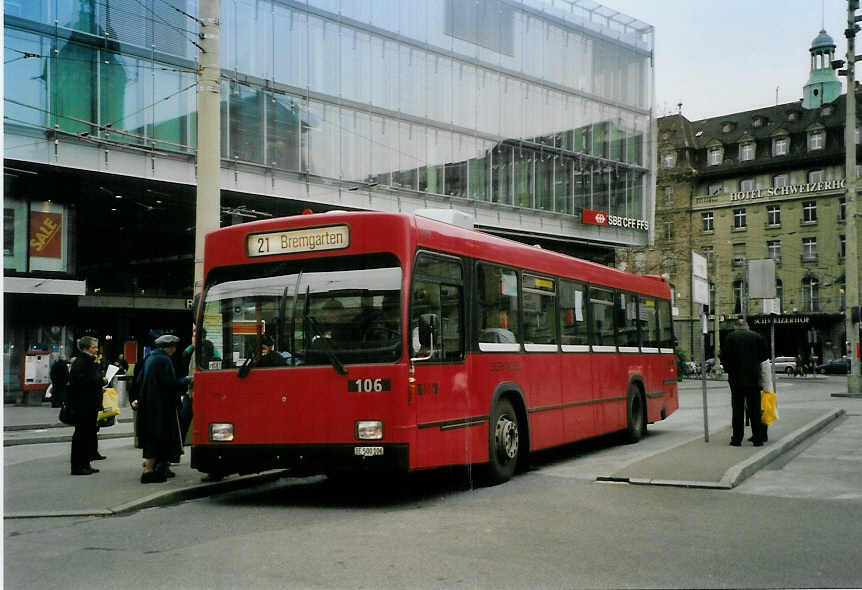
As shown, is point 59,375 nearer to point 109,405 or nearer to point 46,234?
point 109,405

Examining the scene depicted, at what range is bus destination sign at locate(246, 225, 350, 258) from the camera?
358 inches

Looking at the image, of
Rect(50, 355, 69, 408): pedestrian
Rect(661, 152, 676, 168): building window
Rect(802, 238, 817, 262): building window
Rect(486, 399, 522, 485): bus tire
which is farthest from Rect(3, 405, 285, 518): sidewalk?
Rect(661, 152, 676, 168): building window

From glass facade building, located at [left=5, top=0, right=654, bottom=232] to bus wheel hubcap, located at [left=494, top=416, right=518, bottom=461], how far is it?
16.3m

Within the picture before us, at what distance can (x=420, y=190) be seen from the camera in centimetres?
3662

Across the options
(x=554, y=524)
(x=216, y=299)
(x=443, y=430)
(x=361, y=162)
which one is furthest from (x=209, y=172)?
(x=361, y=162)

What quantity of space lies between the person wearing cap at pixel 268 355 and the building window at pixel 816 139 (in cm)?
7070

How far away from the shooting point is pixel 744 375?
1305 centimetres

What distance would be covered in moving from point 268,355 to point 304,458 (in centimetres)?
107

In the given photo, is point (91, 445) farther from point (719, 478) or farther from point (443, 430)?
point (719, 478)

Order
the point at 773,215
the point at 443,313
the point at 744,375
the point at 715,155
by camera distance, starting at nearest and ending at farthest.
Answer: the point at 443,313 < the point at 744,375 < the point at 773,215 < the point at 715,155

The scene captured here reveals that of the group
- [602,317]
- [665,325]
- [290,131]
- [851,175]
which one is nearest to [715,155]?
[851,175]

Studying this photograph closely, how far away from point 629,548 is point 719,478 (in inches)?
142

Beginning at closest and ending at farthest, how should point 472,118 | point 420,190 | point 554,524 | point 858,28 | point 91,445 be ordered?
point 554,524 → point 91,445 → point 858,28 → point 420,190 → point 472,118

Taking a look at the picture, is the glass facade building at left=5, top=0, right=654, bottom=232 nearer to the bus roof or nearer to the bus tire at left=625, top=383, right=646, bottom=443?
the bus tire at left=625, top=383, right=646, bottom=443
